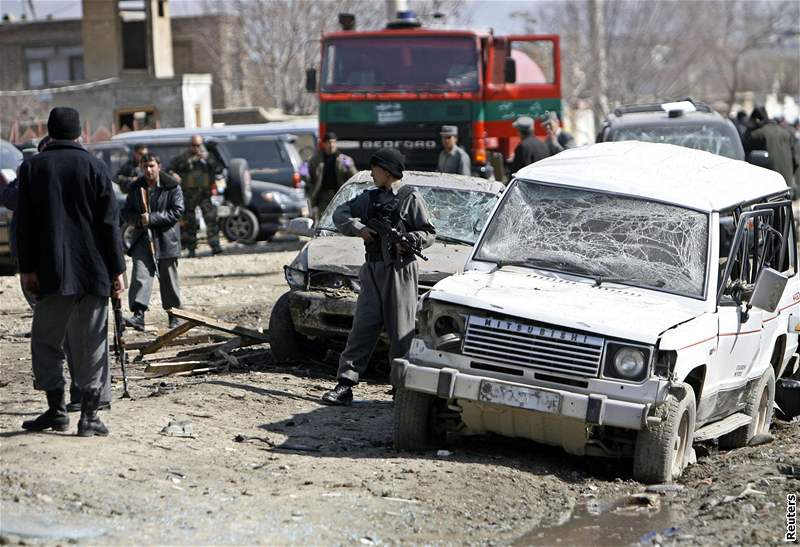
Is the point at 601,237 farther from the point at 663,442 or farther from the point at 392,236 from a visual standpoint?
the point at 663,442

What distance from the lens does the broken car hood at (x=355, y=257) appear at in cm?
1038

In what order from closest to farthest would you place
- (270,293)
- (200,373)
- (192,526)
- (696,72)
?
(192,526) < (200,373) < (270,293) < (696,72)

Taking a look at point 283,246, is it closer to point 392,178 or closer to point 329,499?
point 392,178

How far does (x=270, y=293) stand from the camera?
15984mm

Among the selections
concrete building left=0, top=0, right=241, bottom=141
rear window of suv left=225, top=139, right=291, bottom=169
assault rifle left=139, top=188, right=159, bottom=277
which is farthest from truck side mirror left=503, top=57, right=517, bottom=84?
concrete building left=0, top=0, right=241, bottom=141

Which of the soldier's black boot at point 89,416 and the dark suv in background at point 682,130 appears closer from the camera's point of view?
the soldier's black boot at point 89,416

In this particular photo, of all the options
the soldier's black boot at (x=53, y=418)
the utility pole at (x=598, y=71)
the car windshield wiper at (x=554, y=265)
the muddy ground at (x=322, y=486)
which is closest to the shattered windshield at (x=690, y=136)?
the muddy ground at (x=322, y=486)

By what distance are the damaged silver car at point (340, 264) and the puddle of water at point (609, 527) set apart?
3.38 m

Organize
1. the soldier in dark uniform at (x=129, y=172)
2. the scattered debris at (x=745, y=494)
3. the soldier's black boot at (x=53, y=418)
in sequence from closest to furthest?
the scattered debris at (x=745, y=494) < the soldier's black boot at (x=53, y=418) < the soldier in dark uniform at (x=129, y=172)

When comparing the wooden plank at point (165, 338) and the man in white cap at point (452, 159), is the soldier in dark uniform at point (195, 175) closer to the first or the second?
the man in white cap at point (452, 159)

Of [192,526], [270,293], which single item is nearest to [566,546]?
[192,526]

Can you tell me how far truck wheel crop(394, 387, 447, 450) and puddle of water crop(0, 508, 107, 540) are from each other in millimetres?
2353

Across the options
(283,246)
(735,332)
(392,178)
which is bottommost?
(283,246)

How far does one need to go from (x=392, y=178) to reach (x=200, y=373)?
8.38 ft
